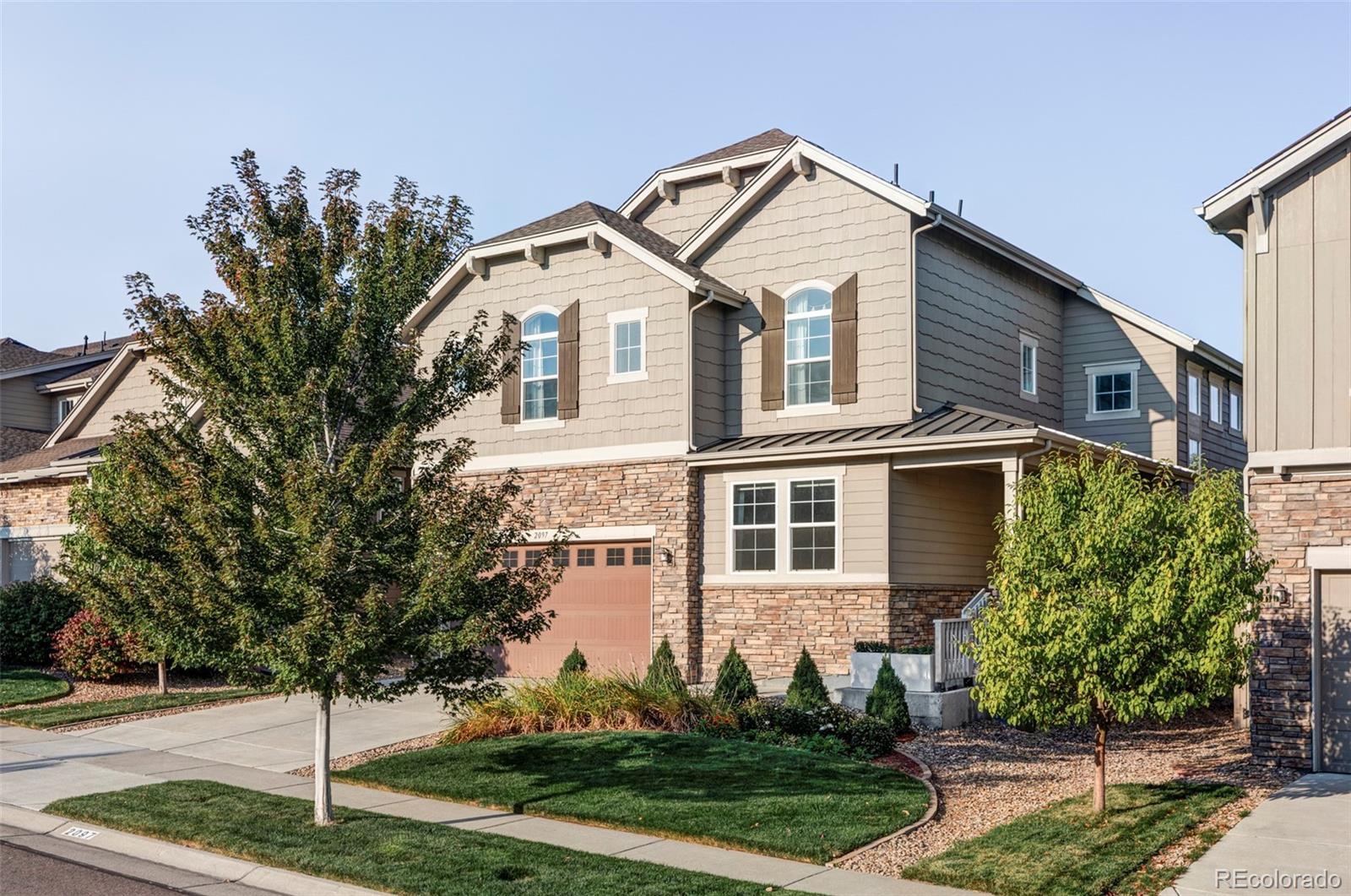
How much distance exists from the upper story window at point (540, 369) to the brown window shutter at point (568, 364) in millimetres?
200

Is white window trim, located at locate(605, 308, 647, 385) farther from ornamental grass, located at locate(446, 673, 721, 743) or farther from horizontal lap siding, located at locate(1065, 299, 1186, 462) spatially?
horizontal lap siding, located at locate(1065, 299, 1186, 462)

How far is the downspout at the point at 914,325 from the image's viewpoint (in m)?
19.9

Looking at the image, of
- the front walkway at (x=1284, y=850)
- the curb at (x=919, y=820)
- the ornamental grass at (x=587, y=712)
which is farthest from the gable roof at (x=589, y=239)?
the front walkway at (x=1284, y=850)

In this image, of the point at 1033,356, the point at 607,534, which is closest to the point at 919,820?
the point at 607,534

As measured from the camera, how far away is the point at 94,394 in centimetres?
3155

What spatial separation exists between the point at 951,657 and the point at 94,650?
47.4 feet

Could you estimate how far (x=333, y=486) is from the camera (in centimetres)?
1088

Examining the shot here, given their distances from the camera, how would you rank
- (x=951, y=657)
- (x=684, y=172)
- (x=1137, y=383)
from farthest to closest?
(x=684, y=172)
(x=1137, y=383)
(x=951, y=657)

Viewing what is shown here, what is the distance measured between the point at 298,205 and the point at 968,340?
1337cm

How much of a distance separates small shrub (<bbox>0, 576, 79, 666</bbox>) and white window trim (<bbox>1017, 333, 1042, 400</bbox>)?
18808mm

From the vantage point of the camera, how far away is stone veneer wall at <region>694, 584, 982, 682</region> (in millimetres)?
19344

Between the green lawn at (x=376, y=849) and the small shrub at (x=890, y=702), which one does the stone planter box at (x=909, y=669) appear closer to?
the small shrub at (x=890, y=702)

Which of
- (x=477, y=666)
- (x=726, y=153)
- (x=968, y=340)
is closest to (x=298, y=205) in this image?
(x=477, y=666)

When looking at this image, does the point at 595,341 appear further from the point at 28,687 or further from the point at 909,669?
the point at 28,687
